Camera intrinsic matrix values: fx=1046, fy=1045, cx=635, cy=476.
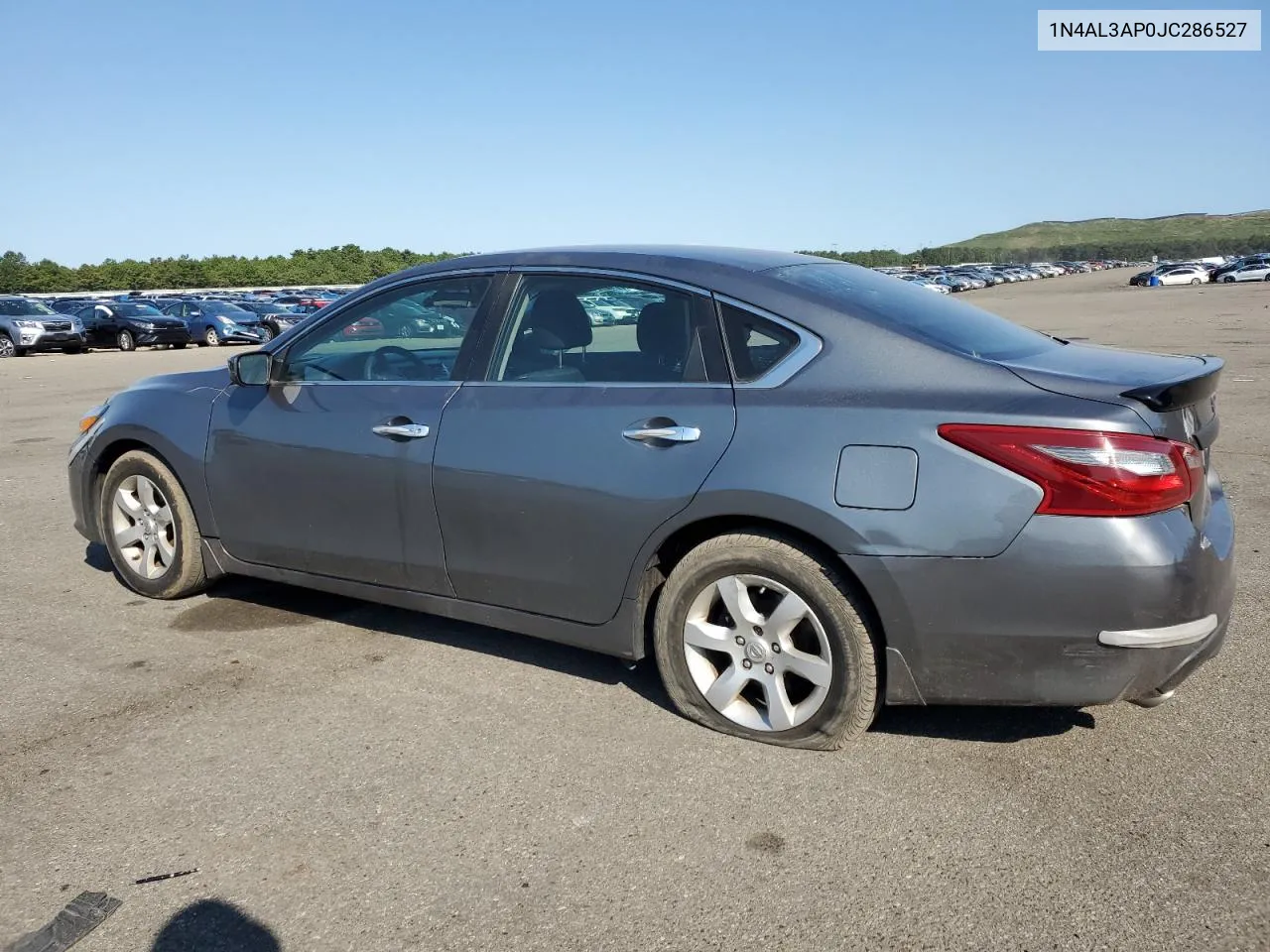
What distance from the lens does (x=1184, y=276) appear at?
226 ft

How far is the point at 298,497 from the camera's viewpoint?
4.45 m

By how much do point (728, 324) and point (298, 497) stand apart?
2.03m

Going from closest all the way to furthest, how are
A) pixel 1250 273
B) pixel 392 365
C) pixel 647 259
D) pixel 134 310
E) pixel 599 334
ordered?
pixel 647 259
pixel 599 334
pixel 392 365
pixel 134 310
pixel 1250 273

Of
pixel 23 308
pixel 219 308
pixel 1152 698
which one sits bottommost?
pixel 1152 698

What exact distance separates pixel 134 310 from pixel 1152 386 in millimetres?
35788

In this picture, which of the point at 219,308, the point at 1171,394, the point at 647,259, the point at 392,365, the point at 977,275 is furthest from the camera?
the point at 977,275

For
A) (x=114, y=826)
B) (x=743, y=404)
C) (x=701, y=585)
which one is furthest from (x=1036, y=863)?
(x=114, y=826)

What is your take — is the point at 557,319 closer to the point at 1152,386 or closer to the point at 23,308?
the point at 1152,386

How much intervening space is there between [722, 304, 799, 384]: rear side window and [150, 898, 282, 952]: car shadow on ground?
214 cm

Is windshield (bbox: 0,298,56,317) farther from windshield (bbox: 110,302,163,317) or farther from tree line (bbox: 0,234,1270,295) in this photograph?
tree line (bbox: 0,234,1270,295)

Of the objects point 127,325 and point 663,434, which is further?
point 127,325

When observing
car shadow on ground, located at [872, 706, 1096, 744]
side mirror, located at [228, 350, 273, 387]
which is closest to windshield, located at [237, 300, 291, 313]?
side mirror, located at [228, 350, 273, 387]

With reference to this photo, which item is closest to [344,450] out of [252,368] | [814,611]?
[252,368]

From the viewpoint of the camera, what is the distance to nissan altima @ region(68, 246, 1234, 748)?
9.94 feet
